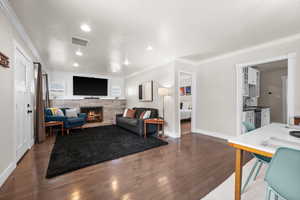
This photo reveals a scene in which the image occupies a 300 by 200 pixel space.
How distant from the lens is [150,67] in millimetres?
4906

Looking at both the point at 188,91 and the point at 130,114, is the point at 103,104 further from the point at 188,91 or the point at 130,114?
the point at 188,91

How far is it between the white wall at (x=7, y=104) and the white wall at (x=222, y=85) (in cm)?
439

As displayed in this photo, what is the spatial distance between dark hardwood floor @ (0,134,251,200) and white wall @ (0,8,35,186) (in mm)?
248

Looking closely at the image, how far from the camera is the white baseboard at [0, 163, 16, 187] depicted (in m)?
1.67

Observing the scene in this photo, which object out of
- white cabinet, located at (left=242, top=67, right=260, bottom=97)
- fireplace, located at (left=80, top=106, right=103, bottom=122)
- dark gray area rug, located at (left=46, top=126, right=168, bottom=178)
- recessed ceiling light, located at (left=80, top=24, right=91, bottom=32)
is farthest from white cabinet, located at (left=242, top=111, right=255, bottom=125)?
fireplace, located at (left=80, top=106, right=103, bottom=122)

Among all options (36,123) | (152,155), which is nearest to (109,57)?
(36,123)

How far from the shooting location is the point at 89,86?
20.1ft

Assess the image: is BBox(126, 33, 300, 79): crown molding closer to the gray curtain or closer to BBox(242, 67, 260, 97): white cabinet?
BBox(242, 67, 260, 97): white cabinet

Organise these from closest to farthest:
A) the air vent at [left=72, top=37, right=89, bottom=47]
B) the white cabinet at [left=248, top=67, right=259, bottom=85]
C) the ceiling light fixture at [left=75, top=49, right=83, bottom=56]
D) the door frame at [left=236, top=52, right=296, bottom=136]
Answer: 1. the door frame at [left=236, top=52, right=296, bottom=136]
2. the air vent at [left=72, top=37, right=89, bottom=47]
3. the ceiling light fixture at [left=75, top=49, right=83, bottom=56]
4. the white cabinet at [left=248, top=67, right=259, bottom=85]

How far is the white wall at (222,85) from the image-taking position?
2.88 m

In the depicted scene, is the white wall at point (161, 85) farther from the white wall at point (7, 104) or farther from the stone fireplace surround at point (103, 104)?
the white wall at point (7, 104)

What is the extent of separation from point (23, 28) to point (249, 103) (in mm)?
6456

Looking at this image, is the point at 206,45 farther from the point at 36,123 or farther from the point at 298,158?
the point at 36,123

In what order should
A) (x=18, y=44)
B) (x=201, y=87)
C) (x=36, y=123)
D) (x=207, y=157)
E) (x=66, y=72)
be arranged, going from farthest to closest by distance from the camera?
1. (x=66, y=72)
2. (x=201, y=87)
3. (x=36, y=123)
4. (x=207, y=157)
5. (x=18, y=44)
